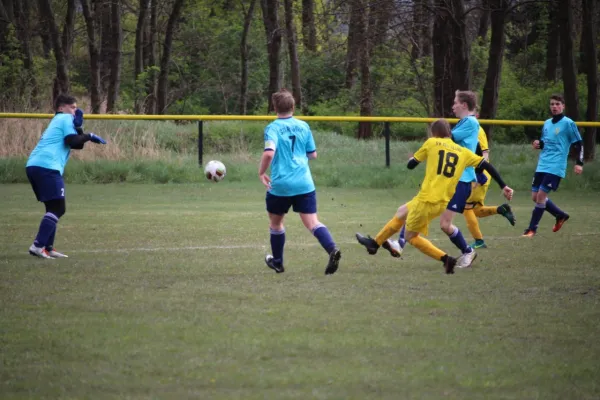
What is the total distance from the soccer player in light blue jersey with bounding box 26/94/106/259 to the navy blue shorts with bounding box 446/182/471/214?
3692mm

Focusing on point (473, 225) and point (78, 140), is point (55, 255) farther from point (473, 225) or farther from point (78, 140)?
point (473, 225)

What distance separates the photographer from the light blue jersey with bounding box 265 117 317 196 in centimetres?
859

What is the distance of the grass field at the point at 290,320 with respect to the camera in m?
5.09

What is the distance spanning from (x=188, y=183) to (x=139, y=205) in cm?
416

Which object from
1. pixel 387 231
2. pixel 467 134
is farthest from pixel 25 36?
pixel 387 231

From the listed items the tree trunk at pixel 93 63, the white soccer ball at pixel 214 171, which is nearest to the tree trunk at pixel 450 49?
the white soccer ball at pixel 214 171

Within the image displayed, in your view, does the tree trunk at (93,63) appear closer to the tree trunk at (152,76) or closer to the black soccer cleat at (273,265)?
the tree trunk at (152,76)

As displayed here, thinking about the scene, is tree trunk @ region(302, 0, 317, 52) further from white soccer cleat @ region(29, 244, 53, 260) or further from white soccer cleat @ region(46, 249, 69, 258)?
white soccer cleat @ region(29, 244, 53, 260)

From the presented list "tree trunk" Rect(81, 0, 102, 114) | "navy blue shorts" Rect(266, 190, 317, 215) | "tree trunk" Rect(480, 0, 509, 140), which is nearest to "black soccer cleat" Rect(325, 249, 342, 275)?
"navy blue shorts" Rect(266, 190, 317, 215)

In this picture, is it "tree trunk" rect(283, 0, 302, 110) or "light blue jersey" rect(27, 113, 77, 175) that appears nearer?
"light blue jersey" rect(27, 113, 77, 175)

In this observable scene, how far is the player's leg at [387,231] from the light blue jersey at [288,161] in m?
0.94

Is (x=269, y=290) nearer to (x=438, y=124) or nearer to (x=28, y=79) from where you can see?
(x=438, y=124)

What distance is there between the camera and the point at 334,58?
152 feet

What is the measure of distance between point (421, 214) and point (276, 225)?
1.32 m
